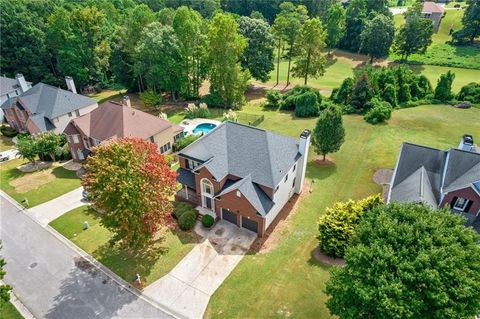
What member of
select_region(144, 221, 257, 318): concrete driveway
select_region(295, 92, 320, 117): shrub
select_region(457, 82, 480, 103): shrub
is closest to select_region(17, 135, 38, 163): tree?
select_region(144, 221, 257, 318): concrete driveway

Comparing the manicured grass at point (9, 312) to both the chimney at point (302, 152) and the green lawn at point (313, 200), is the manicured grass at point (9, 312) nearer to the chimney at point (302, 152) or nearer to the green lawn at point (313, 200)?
the green lawn at point (313, 200)

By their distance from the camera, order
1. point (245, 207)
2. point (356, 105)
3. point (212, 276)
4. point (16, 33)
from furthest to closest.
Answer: point (16, 33) → point (356, 105) → point (245, 207) → point (212, 276)

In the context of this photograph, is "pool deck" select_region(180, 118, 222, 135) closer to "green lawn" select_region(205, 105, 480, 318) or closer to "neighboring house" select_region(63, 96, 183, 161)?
"neighboring house" select_region(63, 96, 183, 161)

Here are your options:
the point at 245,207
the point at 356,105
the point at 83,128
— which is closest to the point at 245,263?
the point at 245,207

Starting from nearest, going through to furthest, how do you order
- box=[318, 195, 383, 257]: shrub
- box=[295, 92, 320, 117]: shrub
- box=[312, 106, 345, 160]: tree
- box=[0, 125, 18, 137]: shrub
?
box=[318, 195, 383, 257]: shrub < box=[312, 106, 345, 160]: tree < box=[0, 125, 18, 137]: shrub < box=[295, 92, 320, 117]: shrub

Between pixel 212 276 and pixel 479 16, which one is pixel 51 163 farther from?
pixel 479 16

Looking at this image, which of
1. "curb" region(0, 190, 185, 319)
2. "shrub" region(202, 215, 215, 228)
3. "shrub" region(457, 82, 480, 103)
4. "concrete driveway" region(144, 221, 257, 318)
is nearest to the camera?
"curb" region(0, 190, 185, 319)
